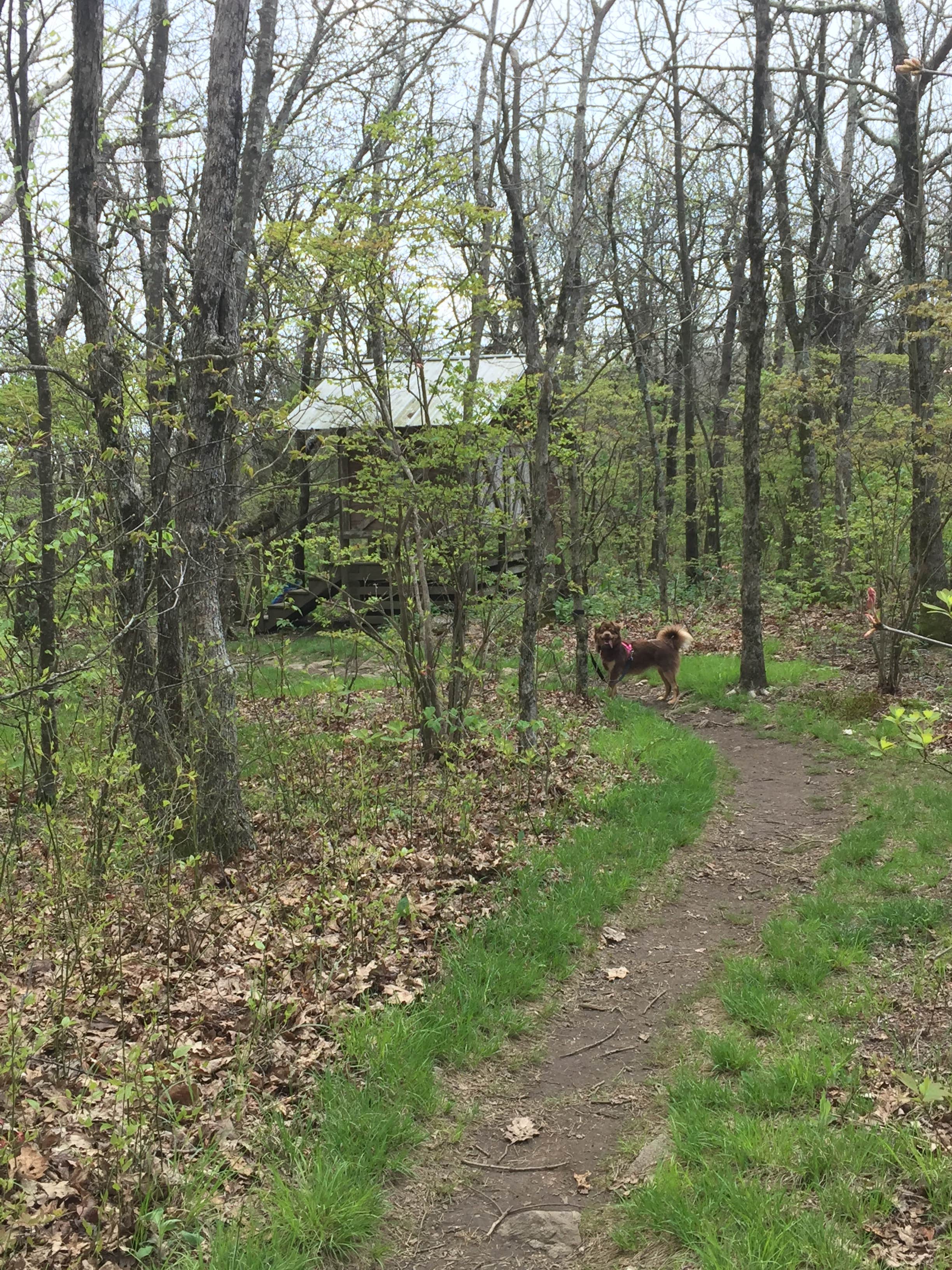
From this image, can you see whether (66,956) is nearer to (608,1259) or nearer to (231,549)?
(608,1259)

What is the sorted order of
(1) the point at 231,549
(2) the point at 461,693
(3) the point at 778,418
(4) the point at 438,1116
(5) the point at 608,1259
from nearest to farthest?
(5) the point at 608,1259
(4) the point at 438,1116
(1) the point at 231,549
(2) the point at 461,693
(3) the point at 778,418

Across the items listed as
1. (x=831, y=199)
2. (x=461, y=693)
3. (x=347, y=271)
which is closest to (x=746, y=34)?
(x=831, y=199)

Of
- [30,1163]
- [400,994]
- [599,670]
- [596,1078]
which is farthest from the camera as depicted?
[599,670]

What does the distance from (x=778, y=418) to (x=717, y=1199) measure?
14.5 m

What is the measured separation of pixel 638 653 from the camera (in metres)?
10.3

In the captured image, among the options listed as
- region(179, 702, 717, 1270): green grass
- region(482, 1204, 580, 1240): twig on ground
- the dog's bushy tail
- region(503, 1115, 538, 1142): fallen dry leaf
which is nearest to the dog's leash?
the dog's bushy tail

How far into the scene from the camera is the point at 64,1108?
10.6ft

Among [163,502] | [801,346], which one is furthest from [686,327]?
[163,502]

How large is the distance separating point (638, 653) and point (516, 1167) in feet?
24.7

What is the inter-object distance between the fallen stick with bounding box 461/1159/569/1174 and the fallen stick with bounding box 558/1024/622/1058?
0.70 meters

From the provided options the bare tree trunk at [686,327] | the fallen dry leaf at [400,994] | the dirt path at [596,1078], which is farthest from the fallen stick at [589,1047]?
the bare tree trunk at [686,327]

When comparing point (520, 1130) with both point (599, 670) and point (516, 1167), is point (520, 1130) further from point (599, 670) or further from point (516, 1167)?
point (599, 670)

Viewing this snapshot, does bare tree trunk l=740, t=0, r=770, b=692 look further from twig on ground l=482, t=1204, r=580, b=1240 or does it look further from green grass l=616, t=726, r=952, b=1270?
twig on ground l=482, t=1204, r=580, b=1240

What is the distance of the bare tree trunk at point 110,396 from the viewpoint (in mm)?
5340
